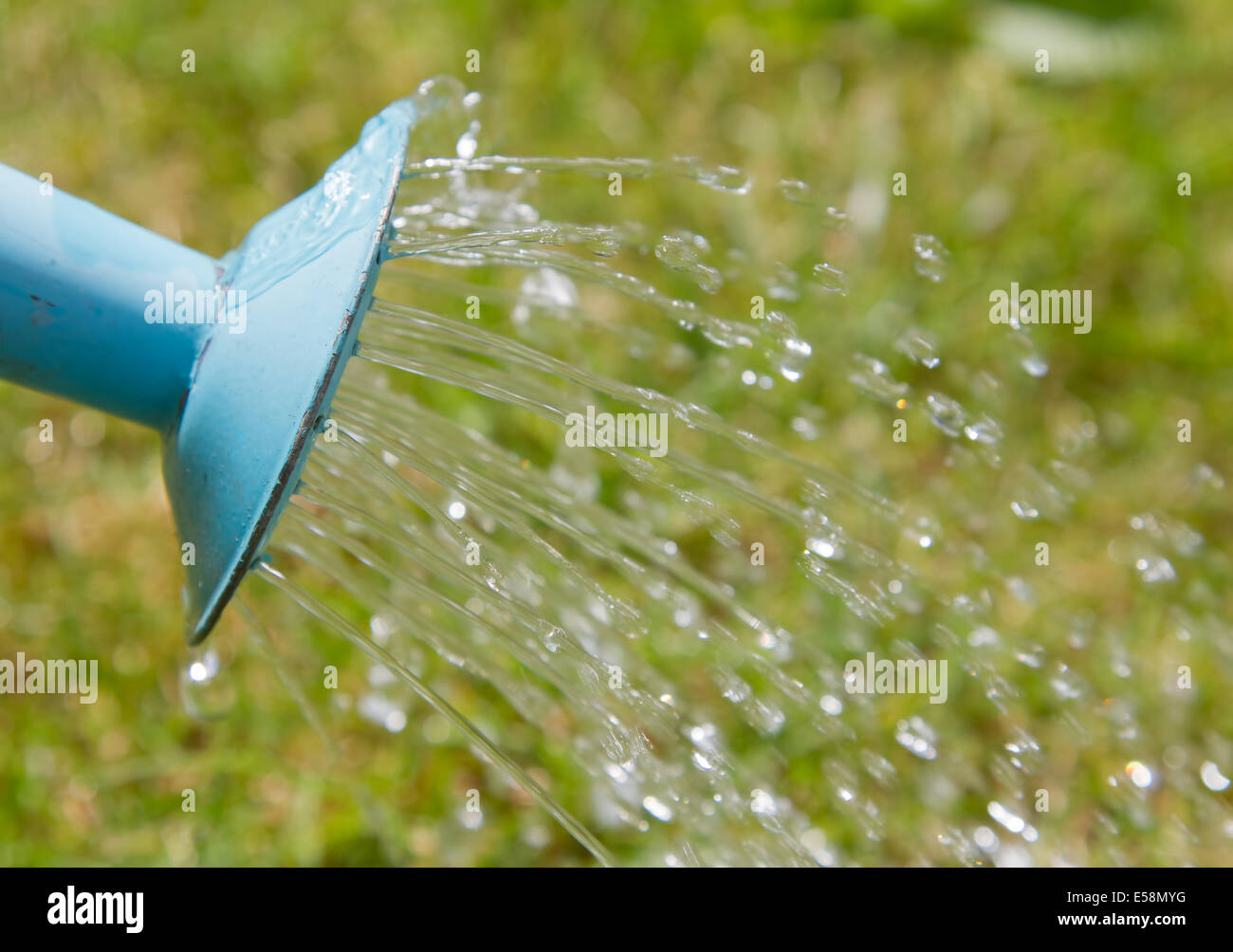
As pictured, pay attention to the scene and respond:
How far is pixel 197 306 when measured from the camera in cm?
125

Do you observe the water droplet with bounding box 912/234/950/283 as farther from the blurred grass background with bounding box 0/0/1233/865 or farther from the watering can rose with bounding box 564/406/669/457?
the watering can rose with bounding box 564/406/669/457

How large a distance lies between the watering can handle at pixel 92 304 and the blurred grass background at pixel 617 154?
2.78 ft

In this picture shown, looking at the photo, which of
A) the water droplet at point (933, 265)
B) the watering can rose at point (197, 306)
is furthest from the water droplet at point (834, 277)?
the watering can rose at point (197, 306)

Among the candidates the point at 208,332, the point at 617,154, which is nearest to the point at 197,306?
the point at 208,332

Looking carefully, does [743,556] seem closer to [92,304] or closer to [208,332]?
[208,332]

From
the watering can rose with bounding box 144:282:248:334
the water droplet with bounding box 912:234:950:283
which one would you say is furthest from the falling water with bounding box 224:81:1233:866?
the watering can rose with bounding box 144:282:248:334

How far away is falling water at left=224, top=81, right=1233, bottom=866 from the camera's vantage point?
1675 mm

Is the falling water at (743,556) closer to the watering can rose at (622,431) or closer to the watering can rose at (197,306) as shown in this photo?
the watering can rose at (622,431)

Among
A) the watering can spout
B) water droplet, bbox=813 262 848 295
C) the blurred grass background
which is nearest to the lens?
the watering can spout

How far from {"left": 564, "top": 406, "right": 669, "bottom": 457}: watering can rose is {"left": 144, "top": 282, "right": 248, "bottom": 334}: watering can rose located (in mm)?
688

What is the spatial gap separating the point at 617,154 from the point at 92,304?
155 cm

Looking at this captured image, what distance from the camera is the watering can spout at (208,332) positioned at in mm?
1151

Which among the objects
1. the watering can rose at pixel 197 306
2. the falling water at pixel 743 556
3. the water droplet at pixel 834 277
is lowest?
the falling water at pixel 743 556
